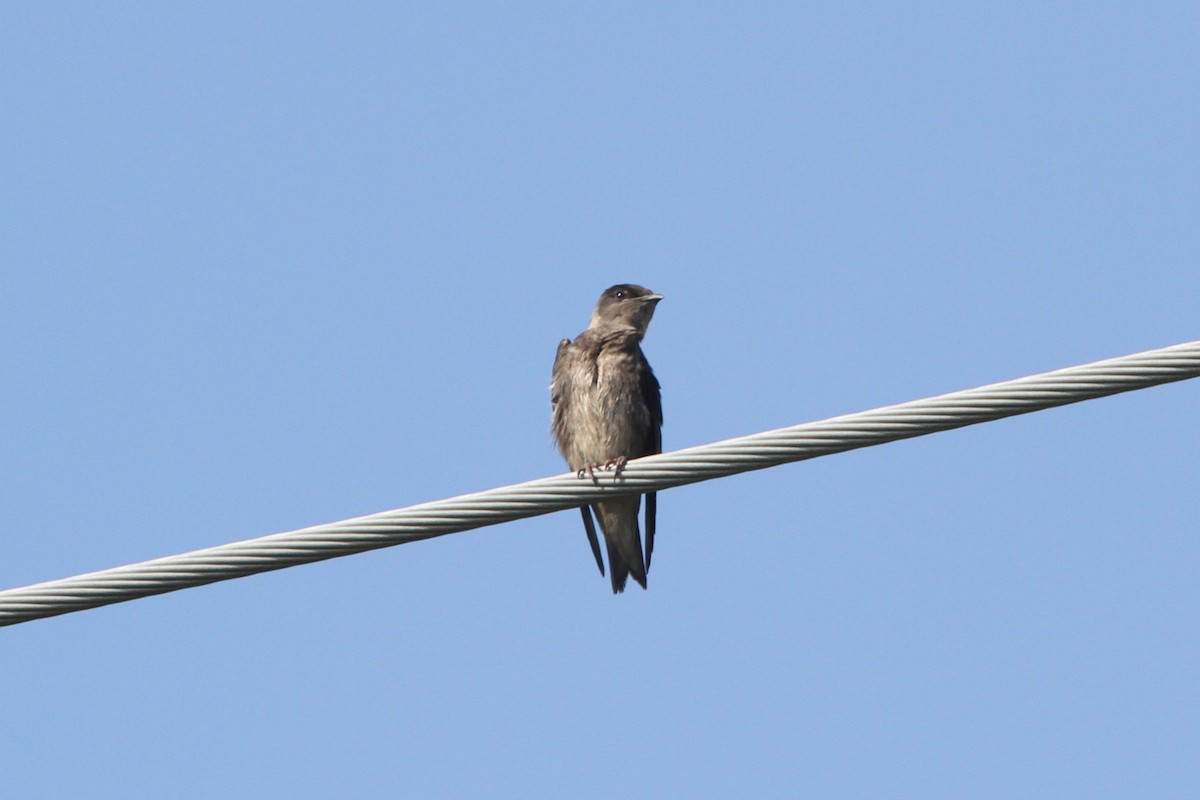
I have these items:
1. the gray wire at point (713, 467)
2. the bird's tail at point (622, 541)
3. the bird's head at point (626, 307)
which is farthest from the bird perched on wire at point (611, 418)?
the gray wire at point (713, 467)

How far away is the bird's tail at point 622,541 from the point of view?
9.88 metres

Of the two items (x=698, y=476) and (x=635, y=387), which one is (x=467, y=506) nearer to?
(x=698, y=476)

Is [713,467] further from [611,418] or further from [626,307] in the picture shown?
[626,307]

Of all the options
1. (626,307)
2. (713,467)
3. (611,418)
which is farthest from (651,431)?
(713,467)

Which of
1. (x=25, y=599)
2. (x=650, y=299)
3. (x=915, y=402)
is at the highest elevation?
(x=650, y=299)

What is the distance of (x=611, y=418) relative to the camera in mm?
9594

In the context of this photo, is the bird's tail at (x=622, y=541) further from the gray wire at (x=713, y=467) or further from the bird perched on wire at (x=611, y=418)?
the gray wire at (x=713, y=467)

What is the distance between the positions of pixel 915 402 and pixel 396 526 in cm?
171

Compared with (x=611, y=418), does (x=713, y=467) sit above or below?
below

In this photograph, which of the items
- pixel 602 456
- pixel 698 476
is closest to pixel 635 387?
pixel 602 456

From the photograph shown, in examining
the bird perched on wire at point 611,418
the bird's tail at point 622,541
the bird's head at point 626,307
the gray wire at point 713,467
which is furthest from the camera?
the bird's head at point 626,307

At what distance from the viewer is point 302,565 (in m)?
5.55

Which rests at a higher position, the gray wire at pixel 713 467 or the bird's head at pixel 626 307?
the bird's head at pixel 626 307

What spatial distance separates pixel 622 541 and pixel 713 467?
4.18 meters
